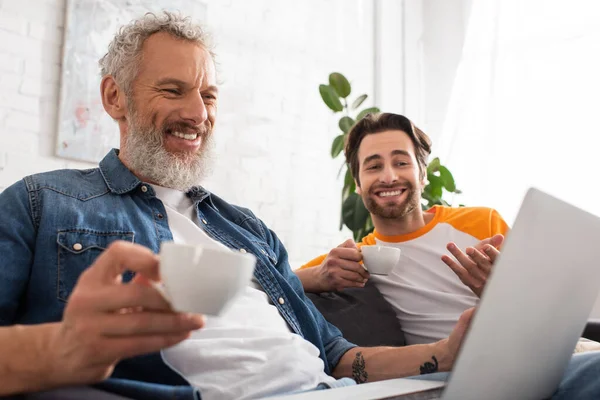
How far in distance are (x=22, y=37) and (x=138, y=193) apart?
4.91 ft

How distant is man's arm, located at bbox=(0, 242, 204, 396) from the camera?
0.54m

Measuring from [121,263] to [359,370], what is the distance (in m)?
0.81

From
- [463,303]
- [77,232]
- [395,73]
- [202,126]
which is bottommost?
[463,303]

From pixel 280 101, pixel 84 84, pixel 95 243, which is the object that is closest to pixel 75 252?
pixel 95 243

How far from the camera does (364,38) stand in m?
3.98

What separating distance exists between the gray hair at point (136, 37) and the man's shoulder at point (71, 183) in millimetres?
265

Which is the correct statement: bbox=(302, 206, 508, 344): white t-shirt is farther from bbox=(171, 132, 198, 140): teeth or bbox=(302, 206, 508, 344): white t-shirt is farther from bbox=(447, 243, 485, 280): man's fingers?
bbox=(171, 132, 198, 140): teeth

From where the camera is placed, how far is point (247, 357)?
3.21 feet

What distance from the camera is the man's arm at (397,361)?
3.71 ft

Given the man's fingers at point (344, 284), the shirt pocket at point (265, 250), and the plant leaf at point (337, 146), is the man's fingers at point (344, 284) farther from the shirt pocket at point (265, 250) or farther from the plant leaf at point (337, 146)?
the plant leaf at point (337, 146)

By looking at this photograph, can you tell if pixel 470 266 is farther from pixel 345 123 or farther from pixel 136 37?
pixel 345 123

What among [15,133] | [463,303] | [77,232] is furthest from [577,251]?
[15,133]

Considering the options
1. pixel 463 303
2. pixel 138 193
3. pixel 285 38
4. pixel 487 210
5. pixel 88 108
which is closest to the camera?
pixel 138 193

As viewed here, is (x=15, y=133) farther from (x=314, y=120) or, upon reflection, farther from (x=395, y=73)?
(x=395, y=73)
